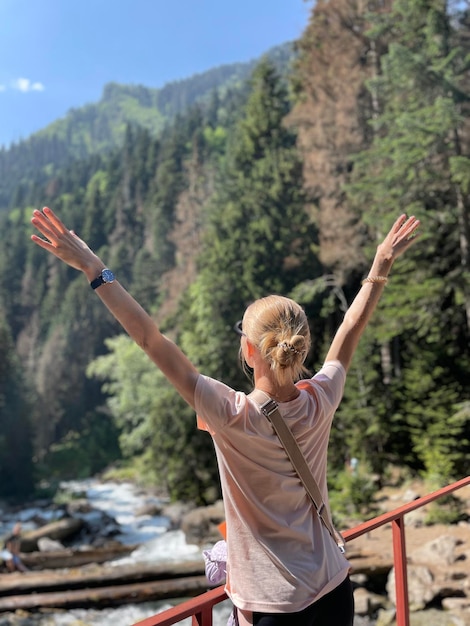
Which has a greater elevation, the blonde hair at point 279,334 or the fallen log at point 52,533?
the blonde hair at point 279,334

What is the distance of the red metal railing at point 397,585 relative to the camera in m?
1.47

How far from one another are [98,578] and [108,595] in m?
0.74

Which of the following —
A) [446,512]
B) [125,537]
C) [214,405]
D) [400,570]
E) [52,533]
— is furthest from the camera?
[125,537]

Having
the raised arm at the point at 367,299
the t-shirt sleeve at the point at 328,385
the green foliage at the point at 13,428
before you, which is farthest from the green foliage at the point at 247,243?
the t-shirt sleeve at the point at 328,385

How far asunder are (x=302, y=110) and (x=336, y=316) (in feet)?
28.1

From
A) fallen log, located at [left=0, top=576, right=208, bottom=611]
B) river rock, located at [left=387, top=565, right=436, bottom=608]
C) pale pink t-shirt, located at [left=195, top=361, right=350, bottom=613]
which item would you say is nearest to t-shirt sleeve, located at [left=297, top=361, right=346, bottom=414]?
pale pink t-shirt, located at [left=195, top=361, right=350, bottom=613]

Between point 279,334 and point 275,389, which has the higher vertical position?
point 279,334

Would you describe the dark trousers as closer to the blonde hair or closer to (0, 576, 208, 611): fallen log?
the blonde hair

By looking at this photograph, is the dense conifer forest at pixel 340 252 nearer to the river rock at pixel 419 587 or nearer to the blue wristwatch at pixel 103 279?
the river rock at pixel 419 587

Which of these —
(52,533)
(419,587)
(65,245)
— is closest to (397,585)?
(65,245)

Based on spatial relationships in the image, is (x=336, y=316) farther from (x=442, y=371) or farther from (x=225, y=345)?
(x=442, y=371)

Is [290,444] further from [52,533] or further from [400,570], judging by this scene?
[52,533]

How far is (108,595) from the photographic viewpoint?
→ 10.3 m

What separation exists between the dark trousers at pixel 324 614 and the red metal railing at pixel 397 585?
0.24 metres
